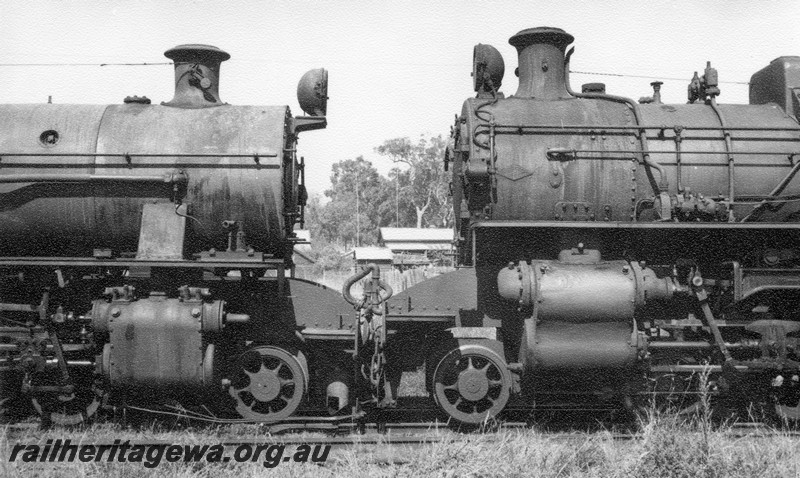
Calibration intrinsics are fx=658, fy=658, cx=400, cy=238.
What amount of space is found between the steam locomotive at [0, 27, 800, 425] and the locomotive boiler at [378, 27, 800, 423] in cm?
3

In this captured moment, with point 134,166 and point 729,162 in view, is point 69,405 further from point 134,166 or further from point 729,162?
point 729,162

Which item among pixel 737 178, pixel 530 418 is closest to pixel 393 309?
pixel 530 418

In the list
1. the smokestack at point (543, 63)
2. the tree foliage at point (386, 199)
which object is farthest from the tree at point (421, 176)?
the smokestack at point (543, 63)

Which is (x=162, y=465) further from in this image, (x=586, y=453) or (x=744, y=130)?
(x=744, y=130)

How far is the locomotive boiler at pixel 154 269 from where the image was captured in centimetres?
712

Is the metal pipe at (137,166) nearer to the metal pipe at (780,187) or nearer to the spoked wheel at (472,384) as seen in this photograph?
the spoked wheel at (472,384)

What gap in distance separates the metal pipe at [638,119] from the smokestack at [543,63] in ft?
0.33

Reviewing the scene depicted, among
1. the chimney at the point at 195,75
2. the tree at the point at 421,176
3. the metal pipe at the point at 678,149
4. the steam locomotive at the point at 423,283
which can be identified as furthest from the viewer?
the tree at the point at 421,176

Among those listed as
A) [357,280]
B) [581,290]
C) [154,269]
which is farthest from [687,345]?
[154,269]

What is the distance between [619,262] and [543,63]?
283 centimetres

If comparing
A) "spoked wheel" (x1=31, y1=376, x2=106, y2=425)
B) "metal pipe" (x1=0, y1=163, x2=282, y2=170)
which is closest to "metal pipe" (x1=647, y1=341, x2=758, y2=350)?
"metal pipe" (x1=0, y1=163, x2=282, y2=170)

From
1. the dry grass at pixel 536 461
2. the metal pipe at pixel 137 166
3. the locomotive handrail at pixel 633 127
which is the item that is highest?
the locomotive handrail at pixel 633 127

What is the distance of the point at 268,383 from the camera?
7633mm

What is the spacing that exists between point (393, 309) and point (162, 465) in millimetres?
3021
